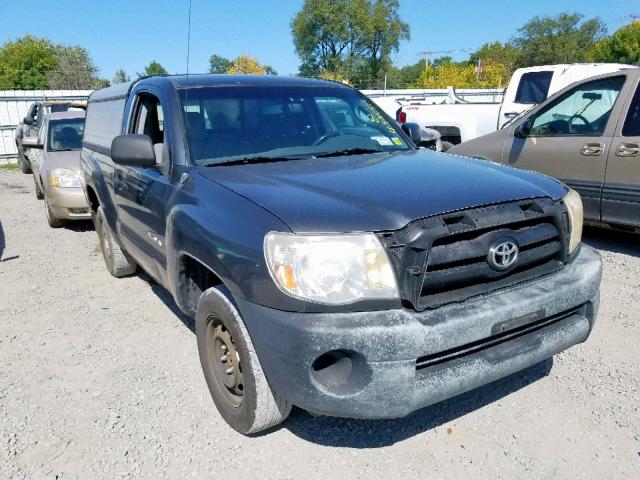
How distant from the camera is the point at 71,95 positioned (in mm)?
21156

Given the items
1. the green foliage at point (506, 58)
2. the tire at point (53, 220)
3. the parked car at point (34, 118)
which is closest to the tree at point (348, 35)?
the green foliage at point (506, 58)

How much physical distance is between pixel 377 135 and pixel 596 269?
1.67 m

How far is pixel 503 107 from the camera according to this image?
9.24 m

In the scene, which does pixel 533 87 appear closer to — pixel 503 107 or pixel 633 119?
pixel 503 107

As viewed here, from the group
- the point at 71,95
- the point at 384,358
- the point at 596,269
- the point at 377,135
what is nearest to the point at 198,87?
the point at 377,135

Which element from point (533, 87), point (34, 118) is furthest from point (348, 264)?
point (34, 118)

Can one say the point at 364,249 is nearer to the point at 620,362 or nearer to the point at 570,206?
the point at 570,206

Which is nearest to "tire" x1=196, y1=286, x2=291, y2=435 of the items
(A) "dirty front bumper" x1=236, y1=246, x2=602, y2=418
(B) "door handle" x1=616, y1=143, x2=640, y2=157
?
(A) "dirty front bumper" x1=236, y1=246, x2=602, y2=418

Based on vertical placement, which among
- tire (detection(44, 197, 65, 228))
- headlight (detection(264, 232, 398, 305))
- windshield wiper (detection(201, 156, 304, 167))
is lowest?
tire (detection(44, 197, 65, 228))

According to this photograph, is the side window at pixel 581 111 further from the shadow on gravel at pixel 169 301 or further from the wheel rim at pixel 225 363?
the wheel rim at pixel 225 363

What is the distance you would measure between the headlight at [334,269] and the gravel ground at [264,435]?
904 mm

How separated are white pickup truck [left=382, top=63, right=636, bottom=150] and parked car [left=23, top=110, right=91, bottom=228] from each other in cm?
534

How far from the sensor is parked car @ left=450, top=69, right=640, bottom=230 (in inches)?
206

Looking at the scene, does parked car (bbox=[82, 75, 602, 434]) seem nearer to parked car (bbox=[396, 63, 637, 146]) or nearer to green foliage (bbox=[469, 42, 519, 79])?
parked car (bbox=[396, 63, 637, 146])
